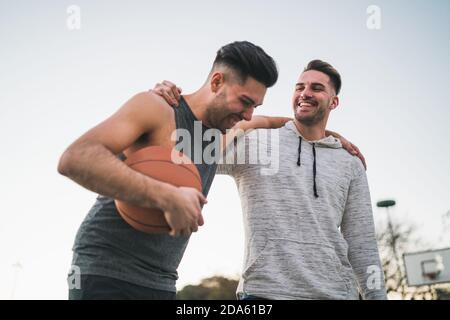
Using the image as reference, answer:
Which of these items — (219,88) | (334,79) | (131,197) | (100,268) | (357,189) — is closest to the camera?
(131,197)

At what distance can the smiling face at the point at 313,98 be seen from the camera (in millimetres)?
3551

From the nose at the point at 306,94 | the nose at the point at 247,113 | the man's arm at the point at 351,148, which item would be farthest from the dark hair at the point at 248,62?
the man's arm at the point at 351,148

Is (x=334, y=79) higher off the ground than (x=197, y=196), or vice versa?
(x=334, y=79)

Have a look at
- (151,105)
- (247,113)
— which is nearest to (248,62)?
(247,113)

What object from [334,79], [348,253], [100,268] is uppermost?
[334,79]

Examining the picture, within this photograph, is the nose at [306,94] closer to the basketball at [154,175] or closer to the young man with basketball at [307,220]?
the young man with basketball at [307,220]

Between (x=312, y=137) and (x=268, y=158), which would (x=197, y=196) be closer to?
(x=268, y=158)

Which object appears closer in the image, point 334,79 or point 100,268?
point 100,268

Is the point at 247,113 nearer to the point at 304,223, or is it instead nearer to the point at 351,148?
the point at 304,223

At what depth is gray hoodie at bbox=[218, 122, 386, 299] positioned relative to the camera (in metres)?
2.78
